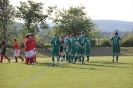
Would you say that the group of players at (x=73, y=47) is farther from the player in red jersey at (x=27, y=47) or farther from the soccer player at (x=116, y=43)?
the player in red jersey at (x=27, y=47)

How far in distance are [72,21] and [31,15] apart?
1488 cm

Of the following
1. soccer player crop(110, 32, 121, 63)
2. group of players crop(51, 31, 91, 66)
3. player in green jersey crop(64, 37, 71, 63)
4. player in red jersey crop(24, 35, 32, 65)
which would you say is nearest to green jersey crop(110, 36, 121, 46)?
soccer player crop(110, 32, 121, 63)

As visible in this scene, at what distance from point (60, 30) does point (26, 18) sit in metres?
13.7

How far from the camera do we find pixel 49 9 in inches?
2694

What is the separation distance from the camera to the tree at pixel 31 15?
6444 cm

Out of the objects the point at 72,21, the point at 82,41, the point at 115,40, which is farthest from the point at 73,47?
the point at 72,21

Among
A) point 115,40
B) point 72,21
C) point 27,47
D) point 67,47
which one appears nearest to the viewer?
point 27,47

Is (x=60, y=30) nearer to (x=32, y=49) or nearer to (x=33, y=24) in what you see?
(x=33, y=24)

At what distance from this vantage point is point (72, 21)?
251 feet

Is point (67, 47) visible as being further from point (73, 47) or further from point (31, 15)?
point (31, 15)

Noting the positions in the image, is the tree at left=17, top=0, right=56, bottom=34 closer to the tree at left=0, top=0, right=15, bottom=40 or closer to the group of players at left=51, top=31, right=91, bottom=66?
the tree at left=0, top=0, right=15, bottom=40

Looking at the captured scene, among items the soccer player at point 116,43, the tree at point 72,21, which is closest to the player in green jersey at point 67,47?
the soccer player at point 116,43

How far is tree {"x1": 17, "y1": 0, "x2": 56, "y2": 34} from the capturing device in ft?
211

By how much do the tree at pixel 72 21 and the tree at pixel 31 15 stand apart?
930 cm
